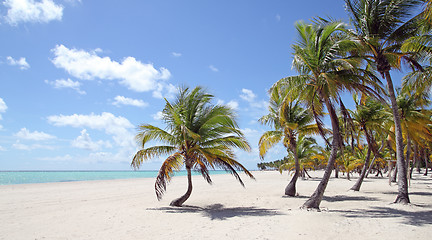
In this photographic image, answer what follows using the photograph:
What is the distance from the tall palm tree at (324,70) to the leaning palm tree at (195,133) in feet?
8.49

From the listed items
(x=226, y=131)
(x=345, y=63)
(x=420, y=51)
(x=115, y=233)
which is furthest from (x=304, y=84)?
(x=115, y=233)

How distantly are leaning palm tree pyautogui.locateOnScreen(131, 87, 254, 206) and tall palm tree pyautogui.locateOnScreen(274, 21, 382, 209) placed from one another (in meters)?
2.59

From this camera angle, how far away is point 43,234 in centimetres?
589

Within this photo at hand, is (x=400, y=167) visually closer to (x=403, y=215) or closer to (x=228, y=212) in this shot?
(x=403, y=215)

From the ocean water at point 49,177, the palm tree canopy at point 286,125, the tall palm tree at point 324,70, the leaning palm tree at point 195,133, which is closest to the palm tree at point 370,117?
the palm tree canopy at point 286,125

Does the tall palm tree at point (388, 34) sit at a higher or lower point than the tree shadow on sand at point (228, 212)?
higher

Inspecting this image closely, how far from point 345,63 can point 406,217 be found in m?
4.70

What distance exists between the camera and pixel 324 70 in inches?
348

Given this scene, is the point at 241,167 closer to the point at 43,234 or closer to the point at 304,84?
the point at 304,84

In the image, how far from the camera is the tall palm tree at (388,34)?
912 cm

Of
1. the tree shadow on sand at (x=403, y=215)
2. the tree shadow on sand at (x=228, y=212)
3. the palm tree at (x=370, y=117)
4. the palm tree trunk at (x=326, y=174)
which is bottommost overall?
the tree shadow on sand at (x=228, y=212)

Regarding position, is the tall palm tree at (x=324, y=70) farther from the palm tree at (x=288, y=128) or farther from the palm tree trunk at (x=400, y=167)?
the palm tree at (x=288, y=128)

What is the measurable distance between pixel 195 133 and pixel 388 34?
8.14 meters

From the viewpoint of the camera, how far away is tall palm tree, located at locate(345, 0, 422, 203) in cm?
912
